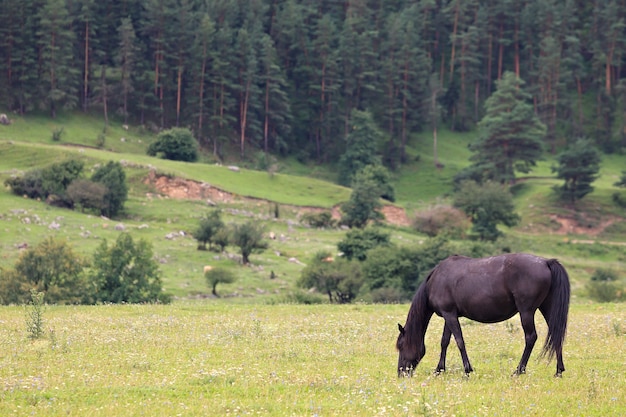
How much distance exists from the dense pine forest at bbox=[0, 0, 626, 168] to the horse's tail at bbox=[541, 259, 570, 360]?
8608cm

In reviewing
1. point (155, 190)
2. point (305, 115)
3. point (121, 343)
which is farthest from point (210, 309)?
point (305, 115)

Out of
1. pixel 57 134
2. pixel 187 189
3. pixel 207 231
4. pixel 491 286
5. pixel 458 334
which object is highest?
pixel 57 134

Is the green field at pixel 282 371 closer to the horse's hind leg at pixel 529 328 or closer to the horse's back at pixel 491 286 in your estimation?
the horse's hind leg at pixel 529 328

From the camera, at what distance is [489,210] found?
75.9m

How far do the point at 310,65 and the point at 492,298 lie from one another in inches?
3985

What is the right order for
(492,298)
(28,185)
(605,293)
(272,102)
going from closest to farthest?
1. (492,298)
2. (605,293)
3. (28,185)
4. (272,102)

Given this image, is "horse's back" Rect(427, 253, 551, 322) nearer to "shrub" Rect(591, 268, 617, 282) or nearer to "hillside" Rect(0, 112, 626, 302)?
"hillside" Rect(0, 112, 626, 302)

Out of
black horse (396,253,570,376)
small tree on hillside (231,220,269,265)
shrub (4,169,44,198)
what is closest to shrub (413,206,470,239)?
small tree on hillside (231,220,269,265)

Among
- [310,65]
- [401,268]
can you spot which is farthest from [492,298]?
[310,65]

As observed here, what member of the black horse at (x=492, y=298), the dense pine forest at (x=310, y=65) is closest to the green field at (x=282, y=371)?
the black horse at (x=492, y=298)

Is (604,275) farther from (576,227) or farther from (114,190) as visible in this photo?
(114,190)

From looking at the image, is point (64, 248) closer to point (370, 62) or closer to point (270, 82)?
point (270, 82)

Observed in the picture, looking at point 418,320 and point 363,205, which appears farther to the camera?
point 363,205

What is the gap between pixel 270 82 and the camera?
10662cm
